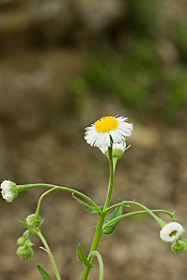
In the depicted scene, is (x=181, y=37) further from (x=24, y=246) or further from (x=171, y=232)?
(x=171, y=232)

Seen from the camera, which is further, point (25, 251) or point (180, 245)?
point (25, 251)

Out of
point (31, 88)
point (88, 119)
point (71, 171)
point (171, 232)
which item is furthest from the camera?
point (88, 119)

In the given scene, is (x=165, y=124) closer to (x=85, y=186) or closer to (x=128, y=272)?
(x=85, y=186)

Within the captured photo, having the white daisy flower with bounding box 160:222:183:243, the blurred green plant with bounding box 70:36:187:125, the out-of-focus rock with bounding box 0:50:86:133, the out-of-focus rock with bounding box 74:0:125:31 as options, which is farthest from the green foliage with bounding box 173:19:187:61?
the white daisy flower with bounding box 160:222:183:243

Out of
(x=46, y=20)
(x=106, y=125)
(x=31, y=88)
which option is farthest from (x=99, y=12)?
(x=106, y=125)

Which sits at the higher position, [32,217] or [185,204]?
[185,204]

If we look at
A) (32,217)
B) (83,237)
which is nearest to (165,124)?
(83,237)

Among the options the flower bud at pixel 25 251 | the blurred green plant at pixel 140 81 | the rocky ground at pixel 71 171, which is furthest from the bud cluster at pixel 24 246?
the blurred green plant at pixel 140 81
